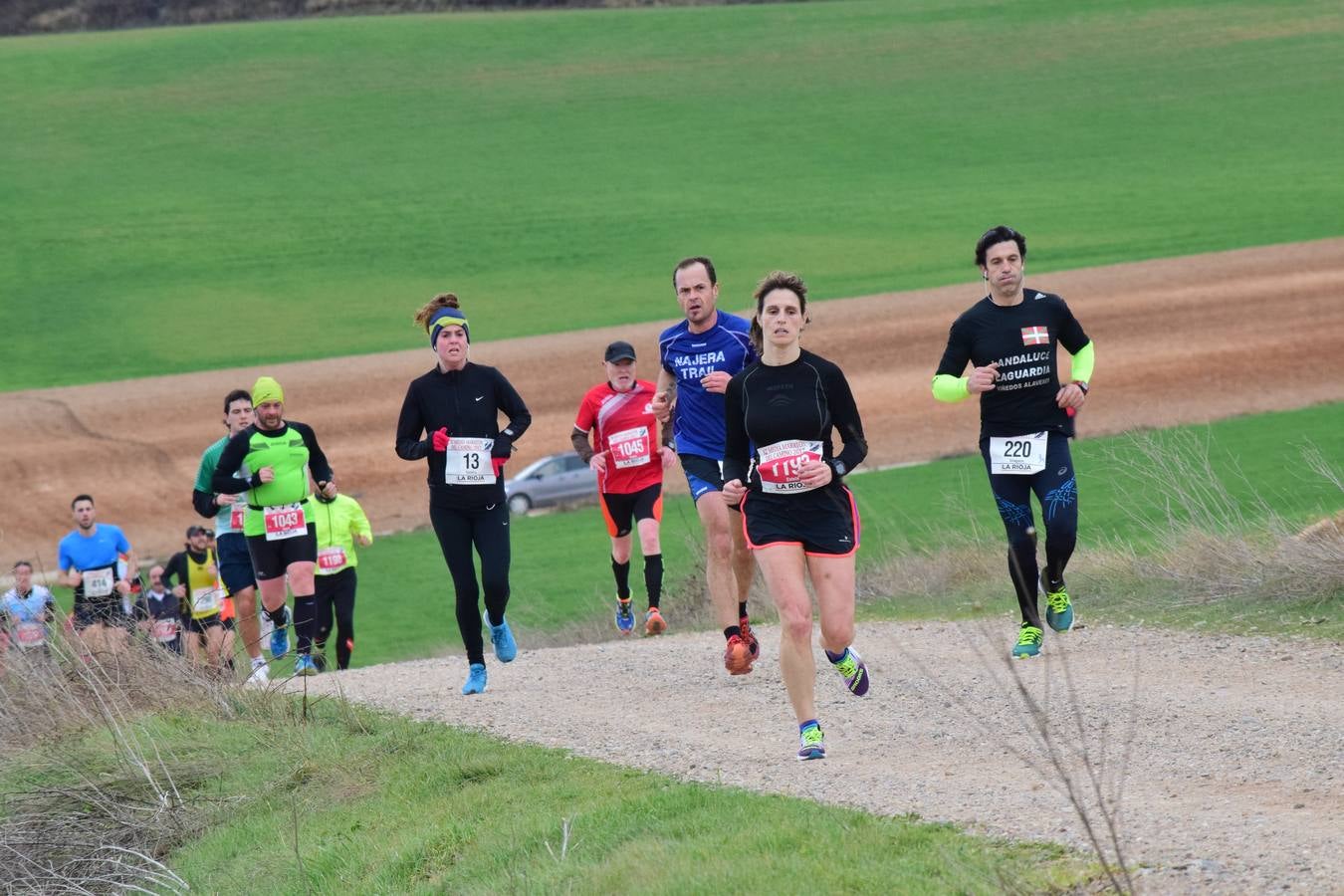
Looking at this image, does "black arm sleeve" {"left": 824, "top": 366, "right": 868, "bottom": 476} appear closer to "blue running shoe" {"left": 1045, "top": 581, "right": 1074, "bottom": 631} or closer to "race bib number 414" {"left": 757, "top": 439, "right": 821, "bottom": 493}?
"race bib number 414" {"left": 757, "top": 439, "right": 821, "bottom": 493}

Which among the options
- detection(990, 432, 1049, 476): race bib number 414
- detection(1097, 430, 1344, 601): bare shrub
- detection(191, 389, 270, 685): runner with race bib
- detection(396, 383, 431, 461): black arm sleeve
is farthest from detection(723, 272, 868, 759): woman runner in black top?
detection(191, 389, 270, 685): runner with race bib

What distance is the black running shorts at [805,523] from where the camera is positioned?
340 inches

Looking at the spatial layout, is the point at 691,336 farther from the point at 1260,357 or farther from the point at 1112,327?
the point at 1112,327

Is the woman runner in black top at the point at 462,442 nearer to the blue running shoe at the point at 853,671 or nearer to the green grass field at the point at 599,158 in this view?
the blue running shoe at the point at 853,671

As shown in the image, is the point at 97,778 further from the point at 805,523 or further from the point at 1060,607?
the point at 1060,607

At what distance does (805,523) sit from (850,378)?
84.0ft

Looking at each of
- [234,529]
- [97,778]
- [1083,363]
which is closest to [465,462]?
[97,778]

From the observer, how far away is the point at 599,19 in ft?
223

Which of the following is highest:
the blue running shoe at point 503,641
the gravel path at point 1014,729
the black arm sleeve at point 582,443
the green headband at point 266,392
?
the green headband at point 266,392

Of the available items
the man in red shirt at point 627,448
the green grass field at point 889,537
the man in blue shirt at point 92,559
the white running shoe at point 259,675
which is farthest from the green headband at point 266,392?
the green grass field at point 889,537

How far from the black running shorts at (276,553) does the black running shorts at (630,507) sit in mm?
2189

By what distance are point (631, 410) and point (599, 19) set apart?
5646cm

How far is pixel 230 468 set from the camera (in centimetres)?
1350

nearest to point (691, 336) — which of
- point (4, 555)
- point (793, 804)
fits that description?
→ point (793, 804)
